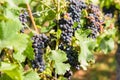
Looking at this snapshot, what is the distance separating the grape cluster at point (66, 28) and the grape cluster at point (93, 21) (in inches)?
7.9

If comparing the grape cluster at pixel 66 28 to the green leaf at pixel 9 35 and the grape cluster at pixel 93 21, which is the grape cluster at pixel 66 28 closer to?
the grape cluster at pixel 93 21

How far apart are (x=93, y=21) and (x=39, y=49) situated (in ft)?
1.34

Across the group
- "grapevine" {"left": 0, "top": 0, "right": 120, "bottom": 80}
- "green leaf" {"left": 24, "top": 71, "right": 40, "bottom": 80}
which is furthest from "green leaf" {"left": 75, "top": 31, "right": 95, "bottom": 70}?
"green leaf" {"left": 24, "top": 71, "right": 40, "bottom": 80}

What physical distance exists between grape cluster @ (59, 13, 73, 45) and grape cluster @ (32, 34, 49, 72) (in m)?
0.09

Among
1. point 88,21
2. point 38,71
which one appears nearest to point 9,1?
point 38,71

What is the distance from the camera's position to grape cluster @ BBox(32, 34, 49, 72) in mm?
2012

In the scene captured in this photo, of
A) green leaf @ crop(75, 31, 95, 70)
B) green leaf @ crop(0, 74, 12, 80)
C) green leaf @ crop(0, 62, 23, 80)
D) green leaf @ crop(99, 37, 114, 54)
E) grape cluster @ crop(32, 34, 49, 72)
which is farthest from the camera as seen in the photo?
green leaf @ crop(99, 37, 114, 54)

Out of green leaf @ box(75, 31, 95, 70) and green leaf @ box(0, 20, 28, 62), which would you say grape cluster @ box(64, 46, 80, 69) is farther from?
green leaf @ box(0, 20, 28, 62)

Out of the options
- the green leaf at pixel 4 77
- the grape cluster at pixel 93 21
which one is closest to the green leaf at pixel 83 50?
the grape cluster at pixel 93 21

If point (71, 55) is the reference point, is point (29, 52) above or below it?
below

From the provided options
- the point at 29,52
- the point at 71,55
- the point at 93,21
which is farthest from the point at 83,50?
the point at 29,52

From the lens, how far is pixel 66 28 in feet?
6.91

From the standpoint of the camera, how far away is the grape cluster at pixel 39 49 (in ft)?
6.60

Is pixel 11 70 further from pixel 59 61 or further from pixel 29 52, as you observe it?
pixel 59 61
